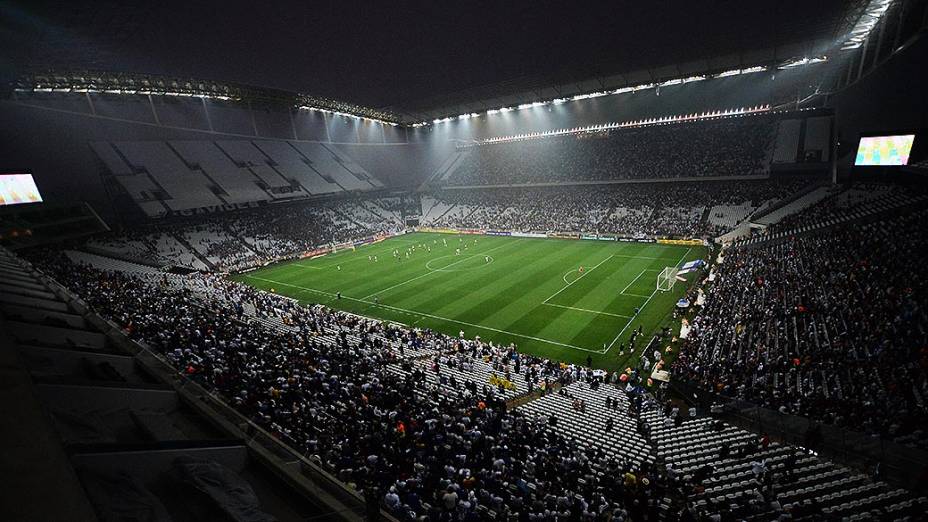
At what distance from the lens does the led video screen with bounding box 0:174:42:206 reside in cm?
3841

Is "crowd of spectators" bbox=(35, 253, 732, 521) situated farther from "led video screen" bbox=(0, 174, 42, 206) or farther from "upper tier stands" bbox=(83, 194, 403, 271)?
"led video screen" bbox=(0, 174, 42, 206)

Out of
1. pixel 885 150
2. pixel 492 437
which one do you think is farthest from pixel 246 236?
pixel 885 150

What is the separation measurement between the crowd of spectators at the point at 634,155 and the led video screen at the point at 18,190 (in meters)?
57.4

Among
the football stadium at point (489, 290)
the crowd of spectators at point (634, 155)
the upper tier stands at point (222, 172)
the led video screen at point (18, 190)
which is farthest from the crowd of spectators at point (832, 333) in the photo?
the upper tier stands at point (222, 172)

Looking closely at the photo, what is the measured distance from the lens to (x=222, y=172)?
2392 inches

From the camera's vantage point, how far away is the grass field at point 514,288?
26.5 metres

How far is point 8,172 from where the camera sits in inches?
1515

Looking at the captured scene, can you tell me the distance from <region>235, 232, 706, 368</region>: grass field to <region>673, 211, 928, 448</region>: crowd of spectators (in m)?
4.72

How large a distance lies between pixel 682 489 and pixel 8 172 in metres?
54.7

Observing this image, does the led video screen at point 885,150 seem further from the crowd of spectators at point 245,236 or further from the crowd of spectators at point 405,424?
the crowd of spectators at point 245,236

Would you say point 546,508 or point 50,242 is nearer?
point 546,508

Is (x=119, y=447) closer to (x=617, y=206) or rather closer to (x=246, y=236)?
(x=246, y=236)

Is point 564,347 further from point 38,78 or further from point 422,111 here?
point 422,111

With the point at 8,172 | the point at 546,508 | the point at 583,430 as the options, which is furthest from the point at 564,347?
the point at 8,172
